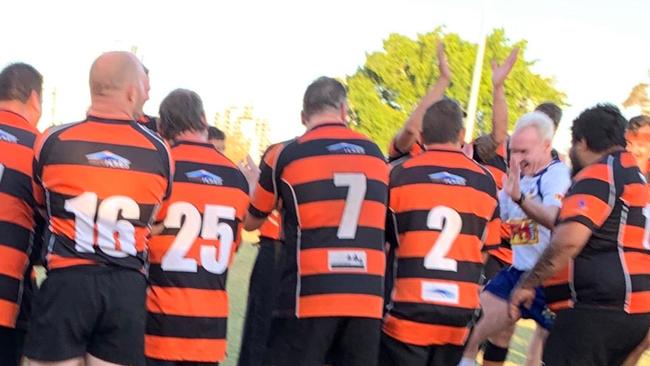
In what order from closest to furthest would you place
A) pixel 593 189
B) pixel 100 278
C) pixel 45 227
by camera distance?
1. pixel 100 278
2. pixel 45 227
3. pixel 593 189

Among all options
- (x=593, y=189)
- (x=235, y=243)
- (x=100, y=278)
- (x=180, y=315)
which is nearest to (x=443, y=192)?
(x=593, y=189)

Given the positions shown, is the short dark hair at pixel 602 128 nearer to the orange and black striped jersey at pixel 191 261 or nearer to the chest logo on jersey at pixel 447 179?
the chest logo on jersey at pixel 447 179

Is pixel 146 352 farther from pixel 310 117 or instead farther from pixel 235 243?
pixel 310 117

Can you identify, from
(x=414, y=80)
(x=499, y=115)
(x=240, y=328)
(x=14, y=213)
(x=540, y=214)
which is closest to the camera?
(x=14, y=213)

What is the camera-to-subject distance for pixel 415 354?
555 centimetres

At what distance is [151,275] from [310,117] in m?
1.44

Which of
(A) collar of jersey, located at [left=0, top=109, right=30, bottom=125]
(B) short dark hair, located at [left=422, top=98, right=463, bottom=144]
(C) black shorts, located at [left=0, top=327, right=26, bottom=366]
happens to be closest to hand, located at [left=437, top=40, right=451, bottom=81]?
(B) short dark hair, located at [left=422, top=98, right=463, bottom=144]

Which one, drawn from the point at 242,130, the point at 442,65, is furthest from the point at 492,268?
the point at 242,130

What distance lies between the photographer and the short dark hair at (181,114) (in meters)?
5.40

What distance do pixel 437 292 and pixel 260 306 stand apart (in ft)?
6.02

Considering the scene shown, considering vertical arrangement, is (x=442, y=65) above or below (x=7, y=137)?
above

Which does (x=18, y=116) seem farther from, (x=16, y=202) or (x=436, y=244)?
(x=436, y=244)

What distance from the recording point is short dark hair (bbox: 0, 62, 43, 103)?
518 cm

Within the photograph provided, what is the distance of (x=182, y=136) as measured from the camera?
5.40 meters
